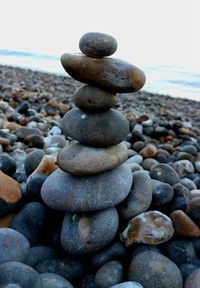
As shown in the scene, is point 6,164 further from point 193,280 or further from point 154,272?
point 193,280

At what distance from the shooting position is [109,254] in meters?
2.46

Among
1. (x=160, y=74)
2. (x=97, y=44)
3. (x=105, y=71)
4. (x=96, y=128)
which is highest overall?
(x=97, y=44)

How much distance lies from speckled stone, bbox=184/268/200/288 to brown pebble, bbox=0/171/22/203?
4.91ft

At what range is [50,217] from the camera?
280 cm

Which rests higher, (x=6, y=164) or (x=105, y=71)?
(x=105, y=71)

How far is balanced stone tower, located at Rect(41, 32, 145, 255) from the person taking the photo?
2.45m

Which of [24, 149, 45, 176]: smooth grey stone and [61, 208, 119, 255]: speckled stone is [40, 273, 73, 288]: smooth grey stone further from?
[24, 149, 45, 176]: smooth grey stone

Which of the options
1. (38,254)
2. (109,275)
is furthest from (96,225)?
(38,254)

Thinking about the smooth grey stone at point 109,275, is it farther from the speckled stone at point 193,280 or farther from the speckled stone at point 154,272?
the speckled stone at point 193,280

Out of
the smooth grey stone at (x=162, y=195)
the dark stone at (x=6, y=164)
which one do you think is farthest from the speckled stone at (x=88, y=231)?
the dark stone at (x=6, y=164)

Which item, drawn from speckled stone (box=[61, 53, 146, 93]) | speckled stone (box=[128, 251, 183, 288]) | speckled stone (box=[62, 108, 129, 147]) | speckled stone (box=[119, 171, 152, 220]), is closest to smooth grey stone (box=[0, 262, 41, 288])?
speckled stone (box=[128, 251, 183, 288])

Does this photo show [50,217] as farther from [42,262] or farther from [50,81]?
[50,81]

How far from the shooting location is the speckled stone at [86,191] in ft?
8.13

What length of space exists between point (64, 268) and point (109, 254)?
0.35 metres
